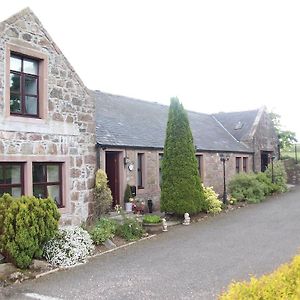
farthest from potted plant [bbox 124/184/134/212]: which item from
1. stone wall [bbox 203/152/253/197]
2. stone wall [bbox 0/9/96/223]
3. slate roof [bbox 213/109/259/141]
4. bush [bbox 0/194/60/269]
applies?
slate roof [bbox 213/109/259/141]

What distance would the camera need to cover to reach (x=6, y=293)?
7062mm

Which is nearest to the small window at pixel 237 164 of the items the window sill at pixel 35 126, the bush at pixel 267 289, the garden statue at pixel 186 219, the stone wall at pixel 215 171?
the stone wall at pixel 215 171

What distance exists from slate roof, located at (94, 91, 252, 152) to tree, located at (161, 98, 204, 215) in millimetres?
1919

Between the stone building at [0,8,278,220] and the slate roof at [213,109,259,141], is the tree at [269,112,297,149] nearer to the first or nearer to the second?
the slate roof at [213,109,259,141]

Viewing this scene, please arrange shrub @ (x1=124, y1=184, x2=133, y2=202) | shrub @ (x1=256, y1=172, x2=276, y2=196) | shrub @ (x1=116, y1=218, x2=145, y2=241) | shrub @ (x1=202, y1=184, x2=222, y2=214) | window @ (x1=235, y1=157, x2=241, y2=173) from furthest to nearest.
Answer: window @ (x1=235, y1=157, x2=241, y2=173) → shrub @ (x1=256, y1=172, x2=276, y2=196) → shrub @ (x1=202, y1=184, x2=222, y2=214) → shrub @ (x1=124, y1=184, x2=133, y2=202) → shrub @ (x1=116, y1=218, x2=145, y2=241)

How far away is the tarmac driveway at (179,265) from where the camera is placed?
7.02 metres

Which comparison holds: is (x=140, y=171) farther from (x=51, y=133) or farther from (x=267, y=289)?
(x=267, y=289)

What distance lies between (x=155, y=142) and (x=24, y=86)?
27.4 feet

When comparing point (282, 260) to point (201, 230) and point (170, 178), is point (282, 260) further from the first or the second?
point (170, 178)

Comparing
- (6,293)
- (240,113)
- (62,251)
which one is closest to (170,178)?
(62,251)

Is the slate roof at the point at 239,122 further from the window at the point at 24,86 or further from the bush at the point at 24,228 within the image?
the bush at the point at 24,228

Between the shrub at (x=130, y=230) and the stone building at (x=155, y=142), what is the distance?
9.11ft

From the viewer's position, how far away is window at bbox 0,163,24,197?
1041 cm

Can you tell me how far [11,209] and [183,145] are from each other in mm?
8176
